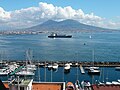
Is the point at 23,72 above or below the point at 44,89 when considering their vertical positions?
below

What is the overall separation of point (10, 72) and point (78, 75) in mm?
10327

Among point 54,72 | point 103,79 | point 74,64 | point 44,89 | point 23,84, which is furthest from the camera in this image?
point 74,64

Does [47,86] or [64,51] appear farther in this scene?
[64,51]

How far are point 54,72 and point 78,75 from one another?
14.5 ft

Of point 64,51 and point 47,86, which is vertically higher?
point 47,86

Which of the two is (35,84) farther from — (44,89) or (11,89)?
(11,89)

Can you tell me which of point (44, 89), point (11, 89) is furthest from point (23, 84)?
point (44, 89)

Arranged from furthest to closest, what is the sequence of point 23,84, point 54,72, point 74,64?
point 74,64 < point 54,72 < point 23,84

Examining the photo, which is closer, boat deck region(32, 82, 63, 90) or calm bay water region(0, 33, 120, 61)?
boat deck region(32, 82, 63, 90)

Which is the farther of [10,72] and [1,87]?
[10,72]

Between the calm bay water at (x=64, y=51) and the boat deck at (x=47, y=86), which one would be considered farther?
the calm bay water at (x=64, y=51)

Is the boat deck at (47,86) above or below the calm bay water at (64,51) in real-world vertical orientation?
above

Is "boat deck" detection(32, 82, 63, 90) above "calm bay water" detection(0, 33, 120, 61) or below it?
above

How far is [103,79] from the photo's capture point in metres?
41.0
